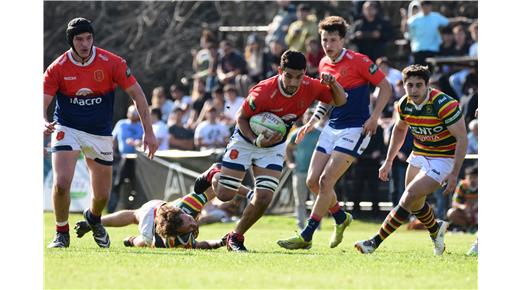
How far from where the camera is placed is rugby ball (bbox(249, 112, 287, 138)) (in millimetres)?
12117

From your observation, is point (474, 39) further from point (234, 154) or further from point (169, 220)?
point (169, 220)

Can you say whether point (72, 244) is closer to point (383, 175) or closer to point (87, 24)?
point (87, 24)

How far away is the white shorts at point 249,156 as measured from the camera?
12.4 m

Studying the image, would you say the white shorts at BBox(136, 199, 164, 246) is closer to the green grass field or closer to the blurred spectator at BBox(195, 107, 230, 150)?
the green grass field

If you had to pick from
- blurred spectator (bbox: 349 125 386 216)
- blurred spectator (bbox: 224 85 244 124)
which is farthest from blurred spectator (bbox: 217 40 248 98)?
blurred spectator (bbox: 349 125 386 216)

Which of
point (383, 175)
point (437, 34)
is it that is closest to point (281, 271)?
point (383, 175)

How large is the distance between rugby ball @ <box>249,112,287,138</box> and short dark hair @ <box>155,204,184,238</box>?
1235 millimetres

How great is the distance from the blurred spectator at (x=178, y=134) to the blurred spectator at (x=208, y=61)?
6.05 feet

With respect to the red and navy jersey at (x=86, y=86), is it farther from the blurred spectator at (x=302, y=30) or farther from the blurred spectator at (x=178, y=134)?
the blurred spectator at (x=178, y=134)

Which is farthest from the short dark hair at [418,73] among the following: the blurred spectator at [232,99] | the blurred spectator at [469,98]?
the blurred spectator at [232,99]

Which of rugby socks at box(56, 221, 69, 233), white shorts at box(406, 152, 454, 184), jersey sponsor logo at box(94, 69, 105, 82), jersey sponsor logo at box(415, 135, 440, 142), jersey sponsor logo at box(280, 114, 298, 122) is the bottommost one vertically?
rugby socks at box(56, 221, 69, 233)

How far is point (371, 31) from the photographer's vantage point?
22.6 meters
